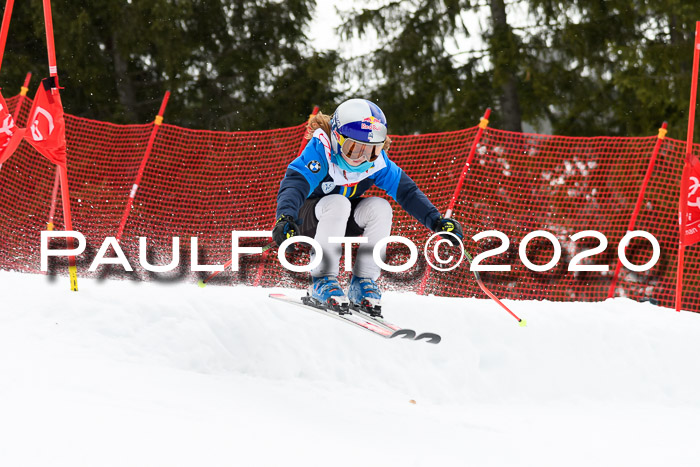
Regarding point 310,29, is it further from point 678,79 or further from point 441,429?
point 441,429

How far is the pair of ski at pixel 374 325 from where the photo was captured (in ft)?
14.3

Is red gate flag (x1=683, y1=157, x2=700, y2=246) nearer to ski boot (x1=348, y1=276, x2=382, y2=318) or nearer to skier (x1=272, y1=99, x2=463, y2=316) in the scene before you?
skier (x1=272, y1=99, x2=463, y2=316)

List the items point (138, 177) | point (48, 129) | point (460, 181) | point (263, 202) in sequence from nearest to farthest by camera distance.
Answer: point (48, 129) → point (460, 181) → point (138, 177) → point (263, 202)

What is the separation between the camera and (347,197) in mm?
4715

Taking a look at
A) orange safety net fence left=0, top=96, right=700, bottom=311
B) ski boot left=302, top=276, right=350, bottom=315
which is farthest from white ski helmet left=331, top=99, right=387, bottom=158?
orange safety net fence left=0, top=96, right=700, bottom=311

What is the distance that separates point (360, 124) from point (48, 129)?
195 cm

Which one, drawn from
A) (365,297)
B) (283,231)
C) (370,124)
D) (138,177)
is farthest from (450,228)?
(138,177)

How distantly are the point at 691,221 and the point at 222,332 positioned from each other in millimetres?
3788

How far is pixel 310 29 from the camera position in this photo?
15086mm

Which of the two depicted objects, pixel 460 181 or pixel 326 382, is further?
pixel 460 181

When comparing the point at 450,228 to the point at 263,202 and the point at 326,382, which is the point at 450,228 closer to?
the point at 326,382

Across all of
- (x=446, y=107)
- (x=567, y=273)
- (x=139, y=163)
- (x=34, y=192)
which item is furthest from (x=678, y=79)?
(x=34, y=192)

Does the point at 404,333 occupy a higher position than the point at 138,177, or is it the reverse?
the point at 138,177

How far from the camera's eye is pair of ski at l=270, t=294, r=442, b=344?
4.37 meters
